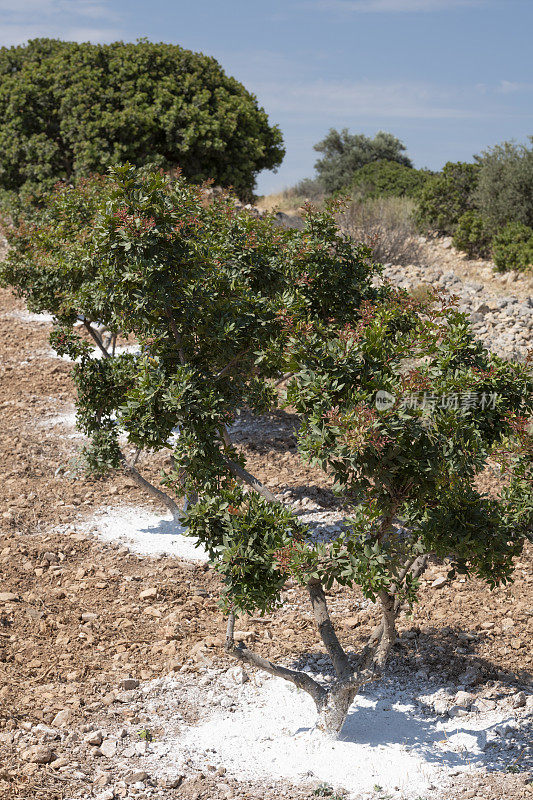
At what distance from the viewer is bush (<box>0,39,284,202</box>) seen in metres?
19.6

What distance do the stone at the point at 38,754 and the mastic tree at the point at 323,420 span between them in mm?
1314

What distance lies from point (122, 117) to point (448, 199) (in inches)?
395

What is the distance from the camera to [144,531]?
26.7 feet

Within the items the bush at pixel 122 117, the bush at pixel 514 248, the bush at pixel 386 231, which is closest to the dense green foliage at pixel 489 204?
the bush at pixel 514 248

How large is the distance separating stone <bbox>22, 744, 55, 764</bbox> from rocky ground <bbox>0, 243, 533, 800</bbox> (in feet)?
0.05

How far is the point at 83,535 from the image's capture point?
7844 millimetres

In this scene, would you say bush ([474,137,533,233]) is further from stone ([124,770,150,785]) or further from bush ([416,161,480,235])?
stone ([124,770,150,785])

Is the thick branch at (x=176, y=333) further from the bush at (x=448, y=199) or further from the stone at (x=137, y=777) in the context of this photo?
the bush at (x=448, y=199)

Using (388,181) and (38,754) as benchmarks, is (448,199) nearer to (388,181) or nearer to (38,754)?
(388,181)

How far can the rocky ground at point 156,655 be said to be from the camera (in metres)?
4.41

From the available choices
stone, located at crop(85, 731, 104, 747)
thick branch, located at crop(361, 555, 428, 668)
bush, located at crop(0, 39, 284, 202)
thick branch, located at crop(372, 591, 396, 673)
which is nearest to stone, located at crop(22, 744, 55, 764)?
stone, located at crop(85, 731, 104, 747)

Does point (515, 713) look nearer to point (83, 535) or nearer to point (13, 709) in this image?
point (13, 709)

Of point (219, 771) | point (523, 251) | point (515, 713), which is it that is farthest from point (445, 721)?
point (523, 251)

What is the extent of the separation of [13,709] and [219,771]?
5.09 feet
